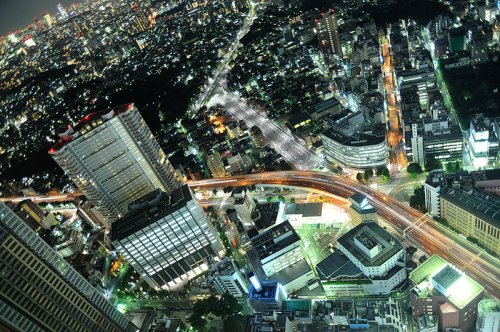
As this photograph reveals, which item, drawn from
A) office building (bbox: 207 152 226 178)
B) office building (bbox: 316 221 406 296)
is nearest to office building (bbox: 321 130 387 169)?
office building (bbox: 316 221 406 296)

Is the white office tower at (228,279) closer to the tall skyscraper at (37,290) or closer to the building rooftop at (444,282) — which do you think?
the tall skyscraper at (37,290)

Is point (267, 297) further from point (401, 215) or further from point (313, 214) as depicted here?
point (401, 215)

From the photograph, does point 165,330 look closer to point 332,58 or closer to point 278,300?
point 278,300

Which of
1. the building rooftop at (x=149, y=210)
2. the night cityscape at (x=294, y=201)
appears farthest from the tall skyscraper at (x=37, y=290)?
the building rooftop at (x=149, y=210)

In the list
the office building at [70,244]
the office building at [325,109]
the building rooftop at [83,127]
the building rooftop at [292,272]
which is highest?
the building rooftop at [83,127]

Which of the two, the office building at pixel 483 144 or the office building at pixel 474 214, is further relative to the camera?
the office building at pixel 483 144

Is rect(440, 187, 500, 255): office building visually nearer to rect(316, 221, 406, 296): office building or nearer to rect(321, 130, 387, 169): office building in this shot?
rect(316, 221, 406, 296): office building
